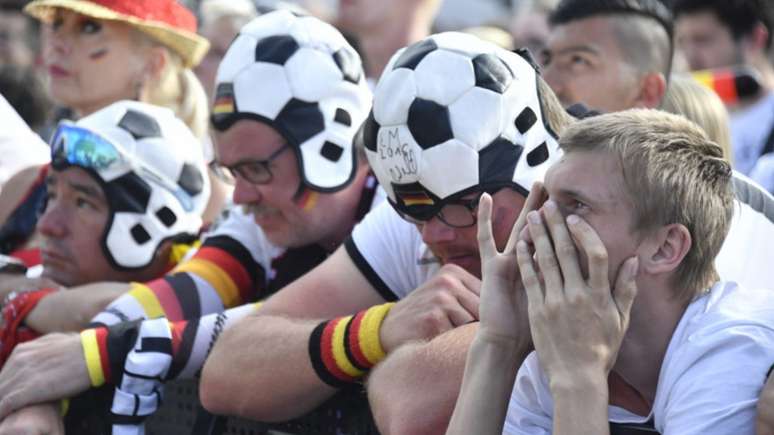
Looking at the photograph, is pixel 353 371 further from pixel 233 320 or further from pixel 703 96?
pixel 703 96

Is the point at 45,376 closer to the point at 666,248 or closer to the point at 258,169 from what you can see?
the point at 258,169

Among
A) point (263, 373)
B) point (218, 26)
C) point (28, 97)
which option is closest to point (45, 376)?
point (263, 373)

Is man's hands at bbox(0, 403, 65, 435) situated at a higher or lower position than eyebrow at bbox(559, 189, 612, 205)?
lower

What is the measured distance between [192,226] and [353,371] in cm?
159

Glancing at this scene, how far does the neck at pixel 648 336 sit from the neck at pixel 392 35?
4.08 metres

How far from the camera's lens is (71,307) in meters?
4.45

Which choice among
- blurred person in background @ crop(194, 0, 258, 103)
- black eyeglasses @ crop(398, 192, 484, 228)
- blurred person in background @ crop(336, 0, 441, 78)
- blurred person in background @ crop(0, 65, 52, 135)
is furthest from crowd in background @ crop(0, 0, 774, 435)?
blurred person in background @ crop(0, 65, 52, 135)

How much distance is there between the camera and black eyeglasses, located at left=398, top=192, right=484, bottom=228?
3.39 metres

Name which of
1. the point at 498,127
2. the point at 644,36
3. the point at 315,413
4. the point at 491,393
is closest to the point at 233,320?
the point at 315,413

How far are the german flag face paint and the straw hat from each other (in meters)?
1.83

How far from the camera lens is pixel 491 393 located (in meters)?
2.76

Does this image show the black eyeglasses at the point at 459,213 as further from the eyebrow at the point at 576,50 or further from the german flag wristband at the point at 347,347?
the eyebrow at the point at 576,50

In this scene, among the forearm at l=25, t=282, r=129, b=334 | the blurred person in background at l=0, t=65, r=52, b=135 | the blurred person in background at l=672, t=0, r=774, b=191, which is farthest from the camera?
the blurred person in background at l=0, t=65, r=52, b=135

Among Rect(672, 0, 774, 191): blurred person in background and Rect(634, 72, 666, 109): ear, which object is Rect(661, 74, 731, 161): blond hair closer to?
Rect(634, 72, 666, 109): ear
